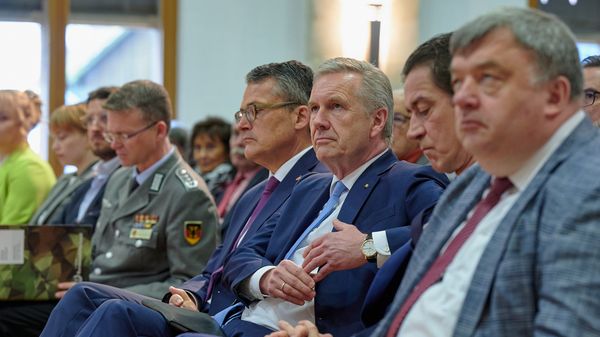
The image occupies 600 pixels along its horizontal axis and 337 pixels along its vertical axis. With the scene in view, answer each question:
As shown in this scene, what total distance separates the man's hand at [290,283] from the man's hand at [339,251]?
0.05 meters

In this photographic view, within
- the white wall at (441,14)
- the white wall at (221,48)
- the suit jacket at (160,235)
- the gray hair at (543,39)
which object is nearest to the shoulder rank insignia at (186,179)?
the suit jacket at (160,235)

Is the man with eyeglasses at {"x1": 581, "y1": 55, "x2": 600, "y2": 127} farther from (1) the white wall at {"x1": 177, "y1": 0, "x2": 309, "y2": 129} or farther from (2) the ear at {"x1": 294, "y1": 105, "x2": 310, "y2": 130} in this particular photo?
(1) the white wall at {"x1": 177, "y1": 0, "x2": 309, "y2": 129}

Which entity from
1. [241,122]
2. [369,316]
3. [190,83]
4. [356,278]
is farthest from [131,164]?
[190,83]

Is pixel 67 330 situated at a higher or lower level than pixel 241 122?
lower

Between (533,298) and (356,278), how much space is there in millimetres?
951

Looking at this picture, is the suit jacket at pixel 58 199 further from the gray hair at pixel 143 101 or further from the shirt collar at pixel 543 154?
the shirt collar at pixel 543 154

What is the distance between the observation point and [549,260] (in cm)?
162

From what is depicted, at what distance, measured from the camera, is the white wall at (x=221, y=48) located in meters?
8.30

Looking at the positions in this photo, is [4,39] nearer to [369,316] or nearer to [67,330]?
[67,330]

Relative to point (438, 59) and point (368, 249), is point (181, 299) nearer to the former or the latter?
point (368, 249)

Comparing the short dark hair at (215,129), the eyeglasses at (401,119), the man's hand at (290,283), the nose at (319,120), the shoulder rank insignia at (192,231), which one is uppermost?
the nose at (319,120)

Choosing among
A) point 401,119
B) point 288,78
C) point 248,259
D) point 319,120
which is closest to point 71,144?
point 401,119

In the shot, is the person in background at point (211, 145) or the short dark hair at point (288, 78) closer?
the short dark hair at point (288, 78)

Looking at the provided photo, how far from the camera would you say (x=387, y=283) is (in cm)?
226
